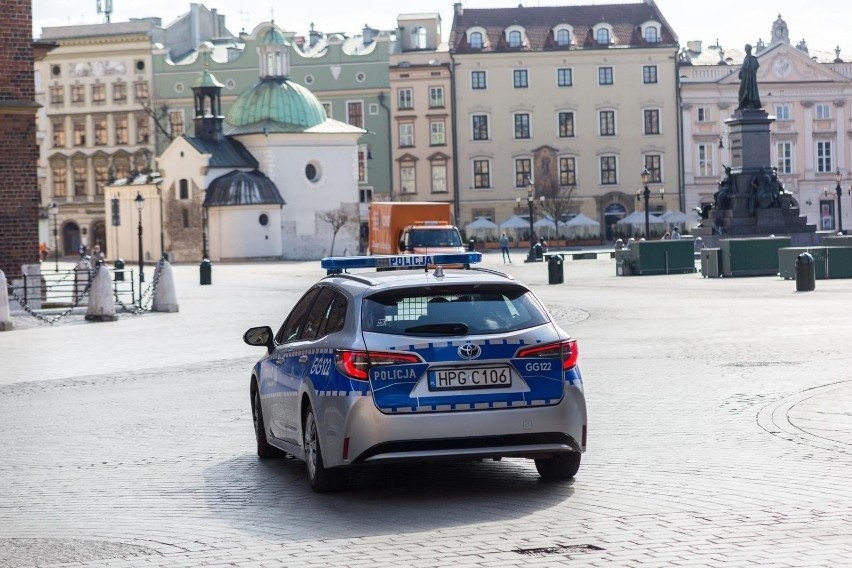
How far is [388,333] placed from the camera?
9.77 meters

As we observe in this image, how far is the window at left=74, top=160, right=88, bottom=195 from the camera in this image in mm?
108938

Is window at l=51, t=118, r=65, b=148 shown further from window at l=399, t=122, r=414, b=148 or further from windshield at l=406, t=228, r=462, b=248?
windshield at l=406, t=228, r=462, b=248

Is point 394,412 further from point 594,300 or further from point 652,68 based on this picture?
point 652,68

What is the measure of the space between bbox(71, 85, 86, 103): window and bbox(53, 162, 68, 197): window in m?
4.40

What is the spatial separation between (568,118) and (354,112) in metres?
13.7

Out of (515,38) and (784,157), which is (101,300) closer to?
(515,38)

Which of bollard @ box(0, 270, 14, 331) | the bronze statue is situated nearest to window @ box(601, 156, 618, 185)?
the bronze statue

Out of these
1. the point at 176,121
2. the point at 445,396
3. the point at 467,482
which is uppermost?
the point at 176,121

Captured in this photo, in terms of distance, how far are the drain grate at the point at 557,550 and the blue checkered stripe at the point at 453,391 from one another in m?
1.75

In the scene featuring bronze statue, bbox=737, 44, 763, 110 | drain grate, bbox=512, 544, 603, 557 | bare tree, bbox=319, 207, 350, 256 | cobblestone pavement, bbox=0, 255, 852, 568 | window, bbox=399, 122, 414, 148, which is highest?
window, bbox=399, 122, 414, 148

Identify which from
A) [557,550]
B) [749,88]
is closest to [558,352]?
[557,550]

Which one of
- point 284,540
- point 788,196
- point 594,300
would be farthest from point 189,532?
point 788,196

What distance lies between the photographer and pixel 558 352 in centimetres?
990

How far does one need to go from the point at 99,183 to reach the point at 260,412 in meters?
99.0
